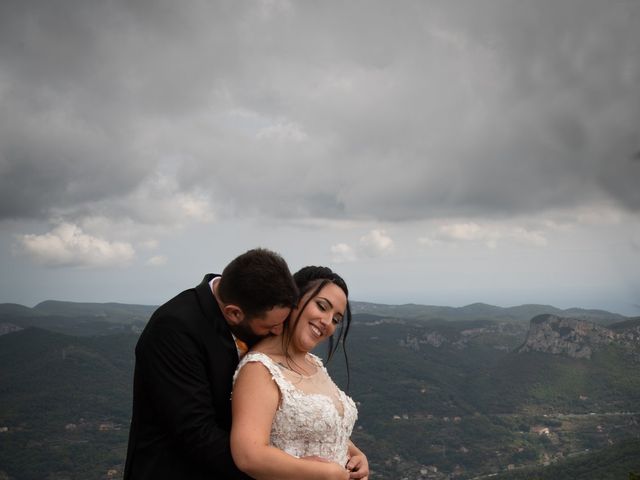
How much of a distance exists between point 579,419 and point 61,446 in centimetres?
14761

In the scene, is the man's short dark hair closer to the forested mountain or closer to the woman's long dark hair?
the woman's long dark hair

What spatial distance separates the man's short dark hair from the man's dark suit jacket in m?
0.27

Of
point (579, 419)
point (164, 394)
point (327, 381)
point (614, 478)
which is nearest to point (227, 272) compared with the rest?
point (164, 394)

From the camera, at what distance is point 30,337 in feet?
656

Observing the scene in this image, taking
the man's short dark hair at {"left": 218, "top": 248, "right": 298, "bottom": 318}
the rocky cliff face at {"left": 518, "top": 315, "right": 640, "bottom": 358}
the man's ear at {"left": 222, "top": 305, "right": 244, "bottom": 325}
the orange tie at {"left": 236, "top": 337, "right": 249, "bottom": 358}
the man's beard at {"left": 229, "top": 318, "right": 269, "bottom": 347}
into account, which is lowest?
the rocky cliff face at {"left": 518, "top": 315, "right": 640, "bottom": 358}

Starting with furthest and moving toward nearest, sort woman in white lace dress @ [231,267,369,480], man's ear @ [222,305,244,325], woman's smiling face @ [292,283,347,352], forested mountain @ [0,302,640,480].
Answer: forested mountain @ [0,302,640,480] → woman's smiling face @ [292,283,347,352] → man's ear @ [222,305,244,325] → woman in white lace dress @ [231,267,369,480]

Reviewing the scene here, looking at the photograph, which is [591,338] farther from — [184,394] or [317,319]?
[184,394]

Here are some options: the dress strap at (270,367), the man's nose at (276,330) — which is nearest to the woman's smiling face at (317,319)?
the man's nose at (276,330)

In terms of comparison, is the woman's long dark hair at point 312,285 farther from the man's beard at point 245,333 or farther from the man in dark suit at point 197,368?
the man in dark suit at point 197,368

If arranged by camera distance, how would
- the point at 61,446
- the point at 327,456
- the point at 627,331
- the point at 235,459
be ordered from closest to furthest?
1. the point at 235,459
2. the point at 327,456
3. the point at 61,446
4. the point at 627,331

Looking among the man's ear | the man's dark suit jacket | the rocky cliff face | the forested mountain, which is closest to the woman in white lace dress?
the man's dark suit jacket

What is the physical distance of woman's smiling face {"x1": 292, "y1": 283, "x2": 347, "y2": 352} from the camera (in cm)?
412

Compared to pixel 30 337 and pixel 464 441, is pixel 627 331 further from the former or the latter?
pixel 30 337

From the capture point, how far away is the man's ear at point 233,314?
357cm
